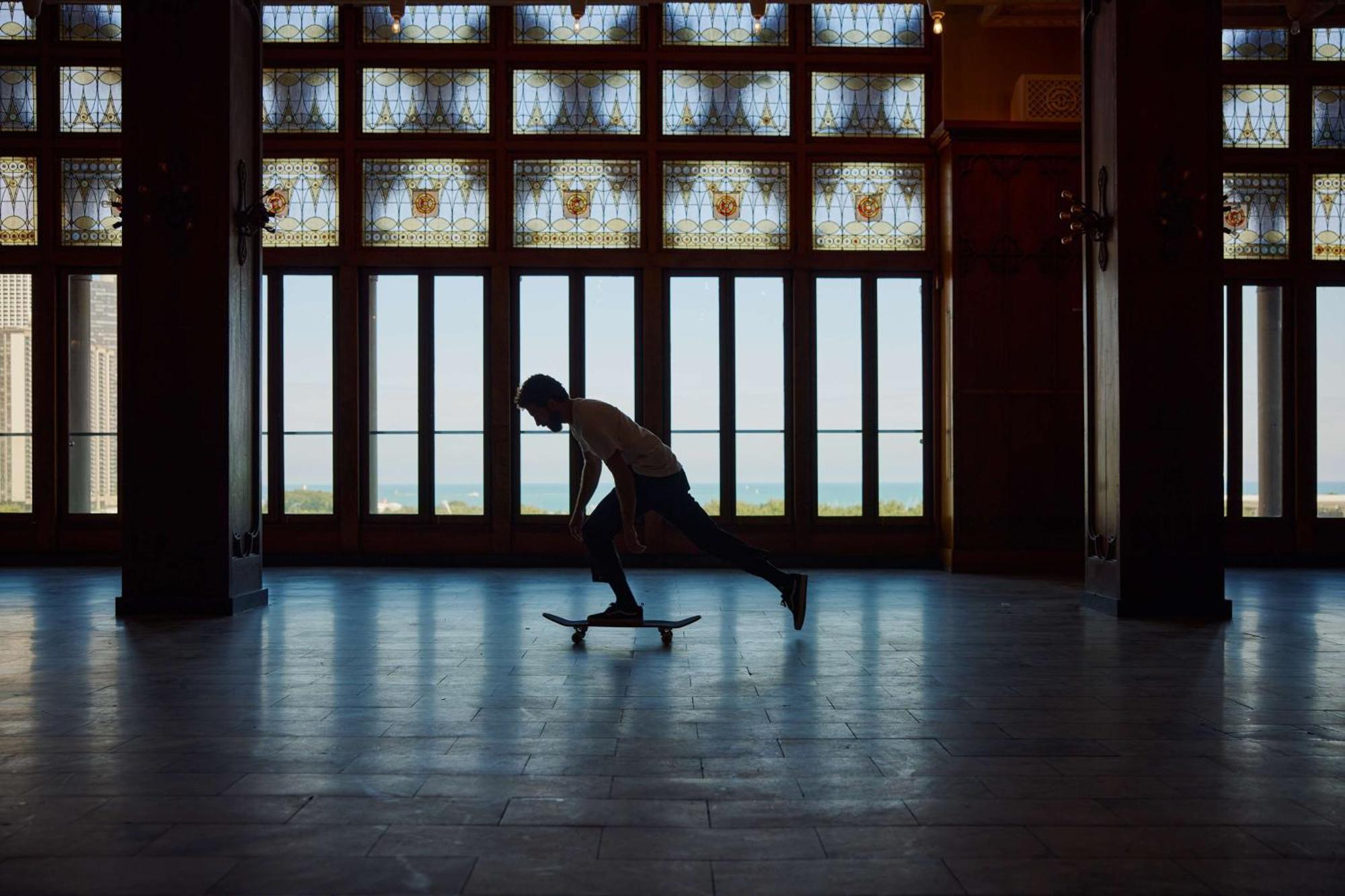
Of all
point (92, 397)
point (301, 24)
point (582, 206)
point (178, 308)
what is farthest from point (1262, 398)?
point (92, 397)

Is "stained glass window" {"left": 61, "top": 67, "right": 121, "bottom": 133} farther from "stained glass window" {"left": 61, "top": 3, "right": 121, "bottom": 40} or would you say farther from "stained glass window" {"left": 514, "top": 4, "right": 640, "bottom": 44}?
"stained glass window" {"left": 514, "top": 4, "right": 640, "bottom": 44}

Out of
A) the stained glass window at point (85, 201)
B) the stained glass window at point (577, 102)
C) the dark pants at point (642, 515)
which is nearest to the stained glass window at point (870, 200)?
the stained glass window at point (577, 102)

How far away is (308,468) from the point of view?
1120cm

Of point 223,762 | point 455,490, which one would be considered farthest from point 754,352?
point 223,762

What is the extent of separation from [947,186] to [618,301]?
3.03m

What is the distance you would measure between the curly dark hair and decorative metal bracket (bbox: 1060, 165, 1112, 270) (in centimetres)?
345

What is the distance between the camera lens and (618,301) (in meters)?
11.2

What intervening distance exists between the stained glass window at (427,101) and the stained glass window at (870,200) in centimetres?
305

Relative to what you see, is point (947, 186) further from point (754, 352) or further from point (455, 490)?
point (455, 490)

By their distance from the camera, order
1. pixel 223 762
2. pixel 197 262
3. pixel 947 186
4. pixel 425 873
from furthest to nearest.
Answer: pixel 947 186 → pixel 197 262 → pixel 223 762 → pixel 425 873

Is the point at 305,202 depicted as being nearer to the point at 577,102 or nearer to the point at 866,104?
the point at 577,102

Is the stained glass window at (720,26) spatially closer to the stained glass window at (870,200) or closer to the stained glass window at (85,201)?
the stained glass window at (870,200)

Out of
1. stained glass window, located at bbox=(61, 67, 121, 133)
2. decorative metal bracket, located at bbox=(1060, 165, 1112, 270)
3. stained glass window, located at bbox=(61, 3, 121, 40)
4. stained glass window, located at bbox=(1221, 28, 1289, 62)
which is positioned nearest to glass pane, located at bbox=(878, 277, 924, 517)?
stained glass window, located at bbox=(1221, 28, 1289, 62)

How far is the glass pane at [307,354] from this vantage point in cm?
1116
